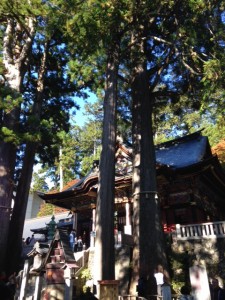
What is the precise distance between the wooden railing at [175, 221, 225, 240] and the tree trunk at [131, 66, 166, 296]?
6.62 feet

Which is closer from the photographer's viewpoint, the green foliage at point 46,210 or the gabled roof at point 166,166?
the gabled roof at point 166,166

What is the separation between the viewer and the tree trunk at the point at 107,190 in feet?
24.3

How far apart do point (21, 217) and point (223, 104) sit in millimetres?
9516

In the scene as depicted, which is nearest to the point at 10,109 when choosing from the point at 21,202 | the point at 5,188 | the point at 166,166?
the point at 5,188


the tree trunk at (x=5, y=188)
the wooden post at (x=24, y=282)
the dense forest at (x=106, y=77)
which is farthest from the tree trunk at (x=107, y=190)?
the tree trunk at (x=5, y=188)

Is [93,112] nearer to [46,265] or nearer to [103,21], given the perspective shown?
[103,21]

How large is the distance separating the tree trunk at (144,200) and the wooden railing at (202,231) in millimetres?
2018

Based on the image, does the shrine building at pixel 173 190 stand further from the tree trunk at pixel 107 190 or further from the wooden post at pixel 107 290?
the wooden post at pixel 107 290

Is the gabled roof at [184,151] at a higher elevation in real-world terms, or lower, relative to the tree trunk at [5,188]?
higher

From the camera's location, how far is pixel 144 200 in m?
10.8

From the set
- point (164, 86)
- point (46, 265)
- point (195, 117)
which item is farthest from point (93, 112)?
point (46, 265)

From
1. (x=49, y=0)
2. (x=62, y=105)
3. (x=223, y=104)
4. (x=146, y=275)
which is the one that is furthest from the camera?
(x=62, y=105)

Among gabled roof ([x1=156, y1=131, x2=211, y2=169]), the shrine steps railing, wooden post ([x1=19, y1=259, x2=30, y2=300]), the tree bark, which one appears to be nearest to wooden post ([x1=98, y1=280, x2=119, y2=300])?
wooden post ([x1=19, y1=259, x2=30, y2=300])

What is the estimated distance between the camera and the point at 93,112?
3581 centimetres
